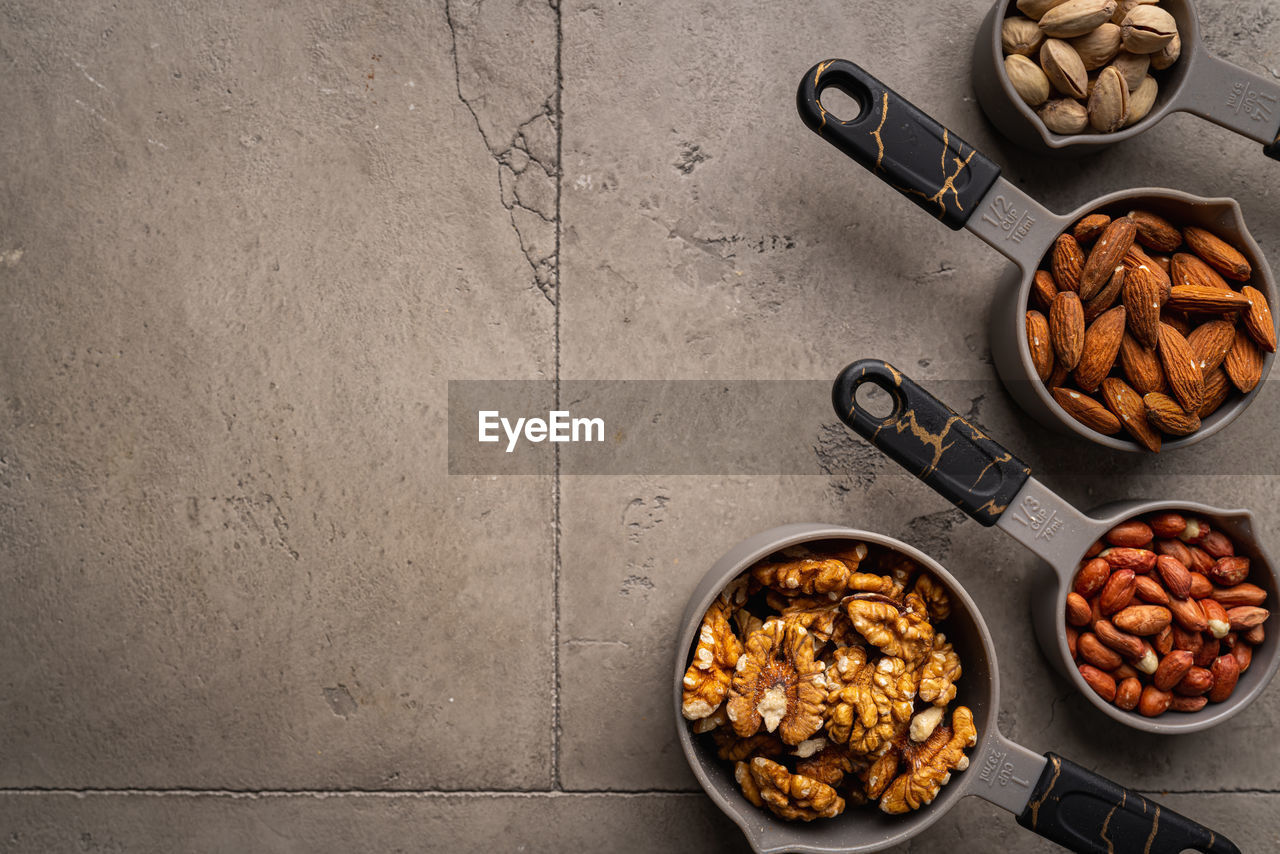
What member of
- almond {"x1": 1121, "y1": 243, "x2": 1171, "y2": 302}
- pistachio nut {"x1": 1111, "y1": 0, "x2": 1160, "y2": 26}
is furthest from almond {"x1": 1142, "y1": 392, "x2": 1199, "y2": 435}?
pistachio nut {"x1": 1111, "y1": 0, "x2": 1160, "y2": 26}

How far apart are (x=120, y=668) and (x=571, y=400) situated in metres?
0.63

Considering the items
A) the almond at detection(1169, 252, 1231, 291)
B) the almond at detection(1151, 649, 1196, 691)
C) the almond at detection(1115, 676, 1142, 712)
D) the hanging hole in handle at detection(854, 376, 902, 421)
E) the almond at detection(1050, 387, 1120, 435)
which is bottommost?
the almond at detection(1115, 676, 1142, 712)

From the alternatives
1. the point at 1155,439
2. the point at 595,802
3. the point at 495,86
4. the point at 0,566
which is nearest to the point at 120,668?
the point at 0,566

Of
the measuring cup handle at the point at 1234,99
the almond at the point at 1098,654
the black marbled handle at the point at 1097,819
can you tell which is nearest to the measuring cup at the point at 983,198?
the measuring cup handle at the point at 1234,99

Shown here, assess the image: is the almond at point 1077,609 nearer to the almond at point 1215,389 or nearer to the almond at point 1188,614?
the almond at point 1188,614

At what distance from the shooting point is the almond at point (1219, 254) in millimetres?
877

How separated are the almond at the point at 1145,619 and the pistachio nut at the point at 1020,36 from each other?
2.05ft

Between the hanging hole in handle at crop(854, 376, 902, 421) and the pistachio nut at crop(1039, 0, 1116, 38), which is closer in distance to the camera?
the pistachio nut at crop(1039, 0, 1116, 38)

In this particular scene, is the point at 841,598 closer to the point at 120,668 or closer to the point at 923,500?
the point at 923,500

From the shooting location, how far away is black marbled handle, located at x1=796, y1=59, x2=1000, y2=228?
2.73 feet

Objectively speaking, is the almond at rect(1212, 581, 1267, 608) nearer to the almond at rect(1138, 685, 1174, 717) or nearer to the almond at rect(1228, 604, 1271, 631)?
the almond at rect(1228, 604, 1271, 631)

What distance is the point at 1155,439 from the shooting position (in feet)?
2.86

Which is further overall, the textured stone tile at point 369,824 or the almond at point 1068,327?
the textured stone tile at point 369,824

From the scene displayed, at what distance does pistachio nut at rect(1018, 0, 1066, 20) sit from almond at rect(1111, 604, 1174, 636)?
0.66 m
